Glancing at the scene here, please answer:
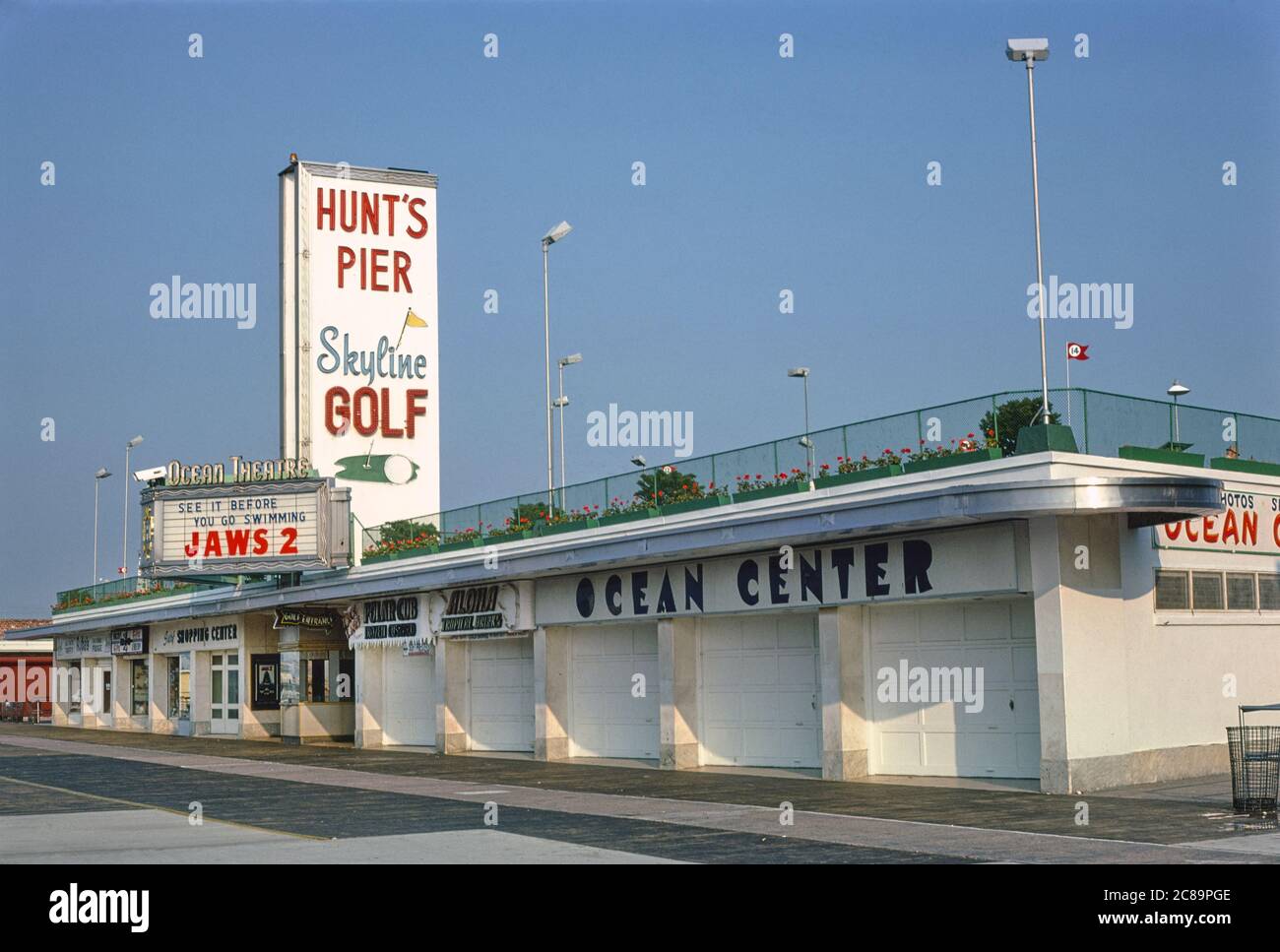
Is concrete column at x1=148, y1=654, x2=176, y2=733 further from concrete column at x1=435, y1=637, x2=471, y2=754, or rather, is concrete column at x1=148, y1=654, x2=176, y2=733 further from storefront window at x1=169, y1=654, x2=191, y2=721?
concrete column at x1=435, y1=637, x2=471, y2=754

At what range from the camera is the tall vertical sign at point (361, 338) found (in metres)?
46.4

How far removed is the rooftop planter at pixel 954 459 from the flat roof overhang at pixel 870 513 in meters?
0.14

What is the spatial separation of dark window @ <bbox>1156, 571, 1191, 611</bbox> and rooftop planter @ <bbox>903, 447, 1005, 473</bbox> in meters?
3.61

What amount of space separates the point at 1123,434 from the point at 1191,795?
219 inches

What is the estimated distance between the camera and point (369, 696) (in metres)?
40.0

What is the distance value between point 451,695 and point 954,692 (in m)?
16.0

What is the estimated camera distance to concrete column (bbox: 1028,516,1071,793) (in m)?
20.7

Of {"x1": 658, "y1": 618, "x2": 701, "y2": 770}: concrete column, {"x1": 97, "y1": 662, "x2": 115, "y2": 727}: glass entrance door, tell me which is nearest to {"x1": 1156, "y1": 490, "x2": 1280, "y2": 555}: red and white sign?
{"x1": 658, "y1": 618, "x2": 701, "y2": 770}: concrete column

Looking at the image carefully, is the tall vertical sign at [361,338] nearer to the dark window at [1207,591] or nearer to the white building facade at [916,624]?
the white building facade at [916,624]

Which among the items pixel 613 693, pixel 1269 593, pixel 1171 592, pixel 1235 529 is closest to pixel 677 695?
pixel 613 693

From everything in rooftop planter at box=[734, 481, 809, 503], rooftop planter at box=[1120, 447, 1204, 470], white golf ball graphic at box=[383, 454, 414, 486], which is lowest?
rooftop planter at box=[734, 481, 809, 503]

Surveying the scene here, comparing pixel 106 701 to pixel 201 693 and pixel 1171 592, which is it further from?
pixel 1171 592

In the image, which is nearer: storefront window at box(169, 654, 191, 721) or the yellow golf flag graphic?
the yellow golf flag graphic
